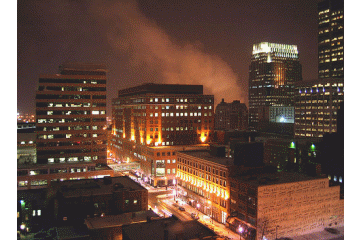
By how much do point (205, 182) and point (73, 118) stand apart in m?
31.0

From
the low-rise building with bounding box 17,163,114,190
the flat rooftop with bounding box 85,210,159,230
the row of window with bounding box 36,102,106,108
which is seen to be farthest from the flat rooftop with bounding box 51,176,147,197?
the row of window with bounding box 36,102,106,108

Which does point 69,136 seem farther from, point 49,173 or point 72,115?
point 49,173

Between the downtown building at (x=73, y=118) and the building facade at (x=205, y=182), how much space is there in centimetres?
1473

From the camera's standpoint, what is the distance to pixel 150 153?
67125mm

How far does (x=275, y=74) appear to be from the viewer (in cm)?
17012

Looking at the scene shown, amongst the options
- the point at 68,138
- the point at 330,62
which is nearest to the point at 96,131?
the point at 68,138

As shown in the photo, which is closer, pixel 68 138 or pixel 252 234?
pixel 252 234

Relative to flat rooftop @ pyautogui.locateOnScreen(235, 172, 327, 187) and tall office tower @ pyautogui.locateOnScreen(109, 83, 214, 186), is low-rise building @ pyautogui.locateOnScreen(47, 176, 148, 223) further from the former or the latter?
tall office tower @ pyautogui.locateOnScreen(109, 83, 214, 186)

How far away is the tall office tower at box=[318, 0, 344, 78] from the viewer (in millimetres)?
109812

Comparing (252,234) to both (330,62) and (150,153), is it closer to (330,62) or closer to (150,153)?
(150,153)

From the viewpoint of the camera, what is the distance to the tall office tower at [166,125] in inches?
2608
